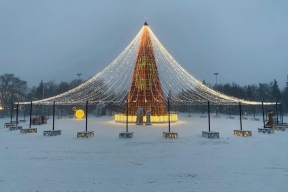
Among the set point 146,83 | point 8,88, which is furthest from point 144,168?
point 8,88

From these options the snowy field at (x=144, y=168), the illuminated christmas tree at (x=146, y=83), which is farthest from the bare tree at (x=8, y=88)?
the snowy field at (x=144, y=168)

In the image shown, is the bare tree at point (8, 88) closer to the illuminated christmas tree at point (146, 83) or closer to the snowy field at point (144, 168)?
the illuminated christmas tree at point (146, 83)

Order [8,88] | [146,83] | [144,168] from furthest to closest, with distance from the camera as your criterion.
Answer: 1. [8,88]
2. [146,83]
3. [144,168]

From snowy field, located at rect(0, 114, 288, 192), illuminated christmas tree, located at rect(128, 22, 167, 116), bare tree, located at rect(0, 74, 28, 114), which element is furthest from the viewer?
bare tree, located at rect(0, 74, 28, 114)

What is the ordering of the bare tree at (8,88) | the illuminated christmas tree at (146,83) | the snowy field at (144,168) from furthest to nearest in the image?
the bare tree at (8,88) < the illuminated christmas tree at (146,83) < the snowy field at (144,168)

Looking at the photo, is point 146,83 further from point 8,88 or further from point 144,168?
point 8,88

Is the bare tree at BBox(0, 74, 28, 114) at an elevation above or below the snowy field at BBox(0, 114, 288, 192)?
above

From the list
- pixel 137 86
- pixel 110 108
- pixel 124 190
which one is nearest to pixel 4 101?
pixel 110 108

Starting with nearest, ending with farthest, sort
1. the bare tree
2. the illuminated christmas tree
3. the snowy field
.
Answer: the snowy field
the illuminated christmas tree
the bare tree

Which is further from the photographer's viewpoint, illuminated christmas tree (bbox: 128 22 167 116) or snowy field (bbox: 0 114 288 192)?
illuminated christmas tree (bbox: 128 22 167 116)

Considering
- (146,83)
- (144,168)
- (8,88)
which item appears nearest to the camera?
(144,168)

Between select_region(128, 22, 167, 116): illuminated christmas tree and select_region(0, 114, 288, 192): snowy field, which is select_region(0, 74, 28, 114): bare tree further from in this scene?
select_region(0, 114, 288, 192): snowy field

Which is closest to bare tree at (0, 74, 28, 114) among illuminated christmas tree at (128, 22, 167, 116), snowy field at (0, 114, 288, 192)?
illuminated christmas tree at (128, 22, 167, 116)

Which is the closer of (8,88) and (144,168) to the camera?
(144,168)
